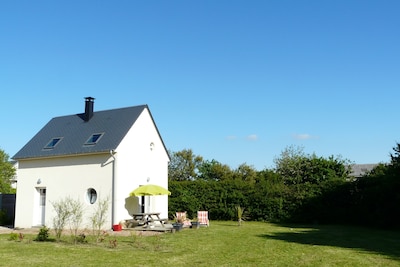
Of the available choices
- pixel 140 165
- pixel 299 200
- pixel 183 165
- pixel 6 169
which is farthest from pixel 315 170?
pixel 6 169

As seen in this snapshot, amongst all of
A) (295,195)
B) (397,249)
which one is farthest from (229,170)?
(397,249)

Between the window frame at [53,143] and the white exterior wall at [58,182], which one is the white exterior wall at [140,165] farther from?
the window frame at [53,143]

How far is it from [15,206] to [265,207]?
53.7 feet

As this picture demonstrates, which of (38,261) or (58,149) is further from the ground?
(58,149)

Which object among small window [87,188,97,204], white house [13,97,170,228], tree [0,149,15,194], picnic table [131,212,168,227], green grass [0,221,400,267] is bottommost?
green grass [0,221,400,267]

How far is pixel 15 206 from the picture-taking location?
25203 mm

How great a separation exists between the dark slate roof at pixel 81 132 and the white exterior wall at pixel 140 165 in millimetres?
554

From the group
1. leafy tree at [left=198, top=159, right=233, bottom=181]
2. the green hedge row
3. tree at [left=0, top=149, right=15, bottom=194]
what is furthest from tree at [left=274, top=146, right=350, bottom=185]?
tree at [left=0, top=149, right=15, bottom=194]

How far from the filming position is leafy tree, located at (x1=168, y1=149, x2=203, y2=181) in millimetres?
52781

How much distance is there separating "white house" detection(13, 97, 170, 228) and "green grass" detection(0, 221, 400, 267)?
17.9 feet

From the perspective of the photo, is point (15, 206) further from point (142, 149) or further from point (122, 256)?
point (122, 256)

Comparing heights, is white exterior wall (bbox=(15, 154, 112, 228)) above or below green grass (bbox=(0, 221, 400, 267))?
above

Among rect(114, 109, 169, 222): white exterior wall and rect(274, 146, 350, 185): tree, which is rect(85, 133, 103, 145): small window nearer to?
rect(114, 109, 169, 222): white exterior wall

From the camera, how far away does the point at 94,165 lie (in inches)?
846
